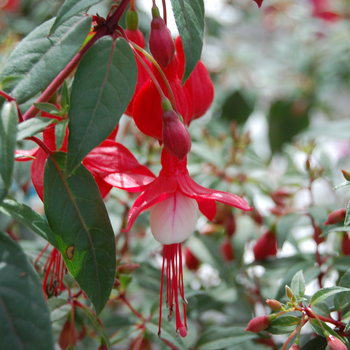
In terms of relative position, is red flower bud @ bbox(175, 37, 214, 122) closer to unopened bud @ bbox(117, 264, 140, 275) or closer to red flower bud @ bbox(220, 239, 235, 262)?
unopened bud @ bbox(117, 264, 140, 275)

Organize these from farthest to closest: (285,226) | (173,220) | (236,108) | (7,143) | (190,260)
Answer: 1. (236,108)
2. (190,260)
3. (285,226)
4. (173,220)
5. (7,143)

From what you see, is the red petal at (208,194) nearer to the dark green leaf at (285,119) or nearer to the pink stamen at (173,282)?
the pink stamen at (173,282)

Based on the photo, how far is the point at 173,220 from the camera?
0.43 m

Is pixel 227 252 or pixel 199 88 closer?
pixel 199 88

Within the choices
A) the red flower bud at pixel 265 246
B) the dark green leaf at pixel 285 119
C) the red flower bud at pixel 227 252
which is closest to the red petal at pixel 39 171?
the red flower bud at pixel 265 246

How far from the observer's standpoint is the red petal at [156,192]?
0.42 meters

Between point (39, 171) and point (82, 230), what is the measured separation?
9 centimetres

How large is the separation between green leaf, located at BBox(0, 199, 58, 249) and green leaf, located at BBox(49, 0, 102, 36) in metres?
0.20

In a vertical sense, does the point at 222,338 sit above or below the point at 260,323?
below

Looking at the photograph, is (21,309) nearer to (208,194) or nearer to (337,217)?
(208,194)

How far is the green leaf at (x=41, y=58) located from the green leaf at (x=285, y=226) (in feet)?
1.40

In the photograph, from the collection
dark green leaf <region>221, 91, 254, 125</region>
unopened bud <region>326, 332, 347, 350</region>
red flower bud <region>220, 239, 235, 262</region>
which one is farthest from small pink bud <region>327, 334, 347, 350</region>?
dark green leaf <region>221, 91, 254, 125</region>

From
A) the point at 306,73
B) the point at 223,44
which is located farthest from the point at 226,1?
the point at 306,73

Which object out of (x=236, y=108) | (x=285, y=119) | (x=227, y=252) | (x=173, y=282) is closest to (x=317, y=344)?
(x=173, y=282)
